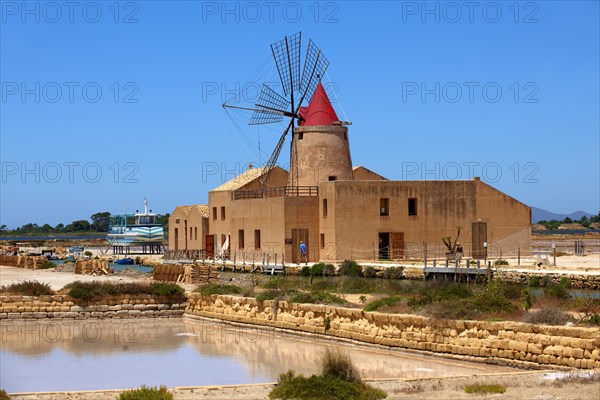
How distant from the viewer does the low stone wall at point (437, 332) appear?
405 inches

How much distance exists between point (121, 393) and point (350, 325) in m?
5.66

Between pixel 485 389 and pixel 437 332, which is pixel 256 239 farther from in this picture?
pixel 485 389

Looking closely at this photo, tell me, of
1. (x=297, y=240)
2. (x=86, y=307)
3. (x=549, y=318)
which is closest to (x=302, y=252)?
(x=297, y=240)

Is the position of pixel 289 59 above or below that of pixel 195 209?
above

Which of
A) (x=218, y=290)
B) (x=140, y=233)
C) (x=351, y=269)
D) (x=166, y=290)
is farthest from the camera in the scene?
(x=140, y=233)

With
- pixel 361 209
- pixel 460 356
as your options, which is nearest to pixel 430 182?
pixel 361 209

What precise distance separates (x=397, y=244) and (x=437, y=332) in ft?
52.1

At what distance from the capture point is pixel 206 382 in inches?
440

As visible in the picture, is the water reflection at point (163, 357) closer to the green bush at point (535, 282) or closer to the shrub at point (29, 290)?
the shrub at point (29, 290)

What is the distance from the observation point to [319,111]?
30047mm

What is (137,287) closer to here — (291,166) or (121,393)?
(121,393)

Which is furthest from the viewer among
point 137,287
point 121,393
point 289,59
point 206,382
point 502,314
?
point 289,59

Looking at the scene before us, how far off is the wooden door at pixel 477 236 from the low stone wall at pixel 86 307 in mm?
12384

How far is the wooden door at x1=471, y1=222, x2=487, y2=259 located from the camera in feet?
93.3
